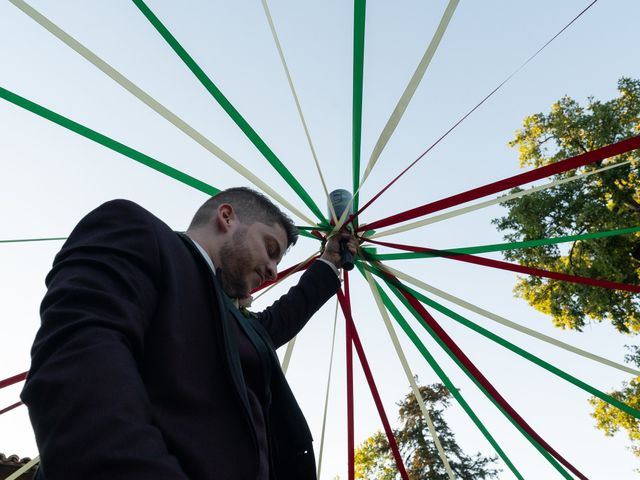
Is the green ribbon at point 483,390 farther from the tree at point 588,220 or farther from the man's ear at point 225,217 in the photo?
the tree at point 588,220

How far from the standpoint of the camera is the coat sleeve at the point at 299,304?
287cm

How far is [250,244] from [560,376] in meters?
2.62

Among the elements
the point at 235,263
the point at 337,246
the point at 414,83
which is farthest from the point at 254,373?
the point at 337,246

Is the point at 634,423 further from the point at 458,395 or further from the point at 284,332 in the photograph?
the point at 284,332

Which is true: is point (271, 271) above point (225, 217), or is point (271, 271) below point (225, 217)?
below

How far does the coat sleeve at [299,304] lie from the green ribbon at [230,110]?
1.45ft

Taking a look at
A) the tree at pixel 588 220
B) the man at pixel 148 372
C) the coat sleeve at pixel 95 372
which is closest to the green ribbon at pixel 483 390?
the man at pixel 148 372

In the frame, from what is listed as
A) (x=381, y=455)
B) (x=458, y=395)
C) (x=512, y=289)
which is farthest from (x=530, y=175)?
(x=381, y=455)

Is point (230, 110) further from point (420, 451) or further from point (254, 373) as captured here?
point (420, 451)

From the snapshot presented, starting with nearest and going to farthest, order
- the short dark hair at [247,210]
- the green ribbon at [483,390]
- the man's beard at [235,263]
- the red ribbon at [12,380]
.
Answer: the man's beard at [235,263], the short dark hair at [247,210], the red ribbon at [12,380], the green ribbon at [483,390]

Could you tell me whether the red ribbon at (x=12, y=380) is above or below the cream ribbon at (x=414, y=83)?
Result: below

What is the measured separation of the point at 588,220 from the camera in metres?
9.62

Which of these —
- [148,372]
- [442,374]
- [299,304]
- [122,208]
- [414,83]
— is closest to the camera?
[148,372]

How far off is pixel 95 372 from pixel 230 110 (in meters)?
2.17
